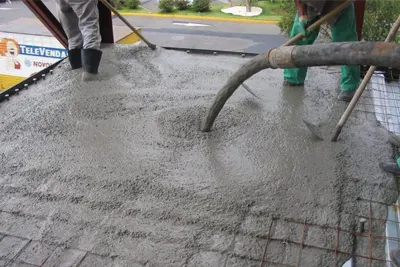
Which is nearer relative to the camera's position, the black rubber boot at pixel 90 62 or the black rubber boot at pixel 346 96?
the black rubber boot at pixel 346 96

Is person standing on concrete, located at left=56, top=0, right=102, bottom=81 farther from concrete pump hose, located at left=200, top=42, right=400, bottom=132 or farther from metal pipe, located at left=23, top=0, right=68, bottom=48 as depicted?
concrete pump hose, located at left=200, top=42, right=400, bottom=132

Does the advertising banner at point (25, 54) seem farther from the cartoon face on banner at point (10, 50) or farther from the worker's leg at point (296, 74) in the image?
the worker's leg at point (296, 74)

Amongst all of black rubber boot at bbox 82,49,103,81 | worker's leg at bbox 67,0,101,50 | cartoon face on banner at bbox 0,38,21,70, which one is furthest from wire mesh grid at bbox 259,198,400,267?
cartoon face on banner at bbox 0,38,21,70

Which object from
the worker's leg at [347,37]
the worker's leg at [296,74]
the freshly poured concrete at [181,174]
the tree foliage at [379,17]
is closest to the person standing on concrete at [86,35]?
the freshly poured concrete at [181,174]

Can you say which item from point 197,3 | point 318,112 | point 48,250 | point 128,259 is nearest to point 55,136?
point 48,250

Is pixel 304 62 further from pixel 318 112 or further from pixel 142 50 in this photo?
pixel 142 50

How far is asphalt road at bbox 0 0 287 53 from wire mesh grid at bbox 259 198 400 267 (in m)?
8.15

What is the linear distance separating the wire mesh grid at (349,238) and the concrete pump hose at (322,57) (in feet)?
2.38

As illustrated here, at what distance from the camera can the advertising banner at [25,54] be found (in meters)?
7.45

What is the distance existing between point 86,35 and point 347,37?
220 centimetres

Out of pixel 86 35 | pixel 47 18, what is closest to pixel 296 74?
pixel 86 35

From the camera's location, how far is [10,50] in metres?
8.04

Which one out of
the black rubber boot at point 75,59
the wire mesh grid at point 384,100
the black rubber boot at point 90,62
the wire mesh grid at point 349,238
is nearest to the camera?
the wire mesh grid at point 349,238

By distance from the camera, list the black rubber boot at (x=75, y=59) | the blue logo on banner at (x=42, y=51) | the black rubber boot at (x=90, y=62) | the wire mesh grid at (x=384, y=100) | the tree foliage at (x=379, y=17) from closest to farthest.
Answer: the wire mesh grid at (x=384, y=100) < the black rubber boot at (x=90, y=62) < the black rubber boot at (x=75, y=59) < the tree foliage at (x=379, y=17) < the blue logo on banner at (x=42, y=51)
